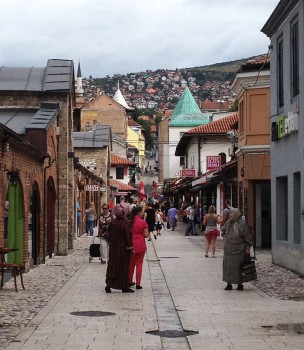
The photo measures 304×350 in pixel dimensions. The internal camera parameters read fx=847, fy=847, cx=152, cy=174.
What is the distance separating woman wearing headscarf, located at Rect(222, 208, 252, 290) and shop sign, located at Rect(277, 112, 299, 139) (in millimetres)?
3660

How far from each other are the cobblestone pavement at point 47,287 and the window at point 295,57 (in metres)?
4.57

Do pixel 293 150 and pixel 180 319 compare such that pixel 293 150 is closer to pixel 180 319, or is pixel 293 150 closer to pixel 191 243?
pixel 180 319

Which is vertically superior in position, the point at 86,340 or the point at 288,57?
the point at 288,57

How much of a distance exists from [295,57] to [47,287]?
8324mm

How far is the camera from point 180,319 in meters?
12.6

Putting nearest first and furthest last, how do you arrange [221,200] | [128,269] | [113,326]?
[113,326] < [128,269] < [221,200]

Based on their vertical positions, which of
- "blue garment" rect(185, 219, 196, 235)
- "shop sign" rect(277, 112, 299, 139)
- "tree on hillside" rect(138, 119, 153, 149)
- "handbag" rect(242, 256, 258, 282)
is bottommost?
"handbag" rect(242, 256, 258, 282)

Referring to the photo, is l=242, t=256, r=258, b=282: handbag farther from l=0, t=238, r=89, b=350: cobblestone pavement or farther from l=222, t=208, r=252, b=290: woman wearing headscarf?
l=0, t=238, r=89, b=350: cobblestone pavement

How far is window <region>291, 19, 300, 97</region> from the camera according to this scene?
20.4 metres

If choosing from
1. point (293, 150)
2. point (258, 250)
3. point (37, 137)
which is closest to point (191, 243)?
point (258, 250)

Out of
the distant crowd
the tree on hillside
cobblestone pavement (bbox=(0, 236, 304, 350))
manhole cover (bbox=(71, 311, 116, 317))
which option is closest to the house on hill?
the tree on hillside

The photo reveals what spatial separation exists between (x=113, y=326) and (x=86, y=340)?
1282 millimetres

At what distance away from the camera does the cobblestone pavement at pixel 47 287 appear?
40.6ft

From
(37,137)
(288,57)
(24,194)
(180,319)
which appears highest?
(288,57)
